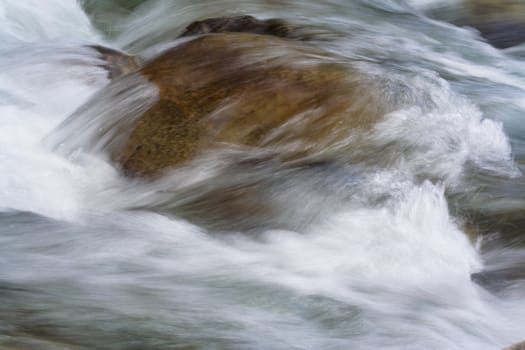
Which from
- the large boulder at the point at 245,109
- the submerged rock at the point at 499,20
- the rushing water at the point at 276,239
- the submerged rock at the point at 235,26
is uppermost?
the submerged rock at the point at 499,20

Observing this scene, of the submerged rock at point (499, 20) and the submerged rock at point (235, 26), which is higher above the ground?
the submerged rock at point (499, 20)

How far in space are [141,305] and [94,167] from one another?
65.3 inches

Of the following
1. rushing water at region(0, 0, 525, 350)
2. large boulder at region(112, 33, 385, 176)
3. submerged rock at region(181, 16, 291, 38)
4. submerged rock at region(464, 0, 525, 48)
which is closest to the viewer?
rushing water at region(0, 0, 525, 350)

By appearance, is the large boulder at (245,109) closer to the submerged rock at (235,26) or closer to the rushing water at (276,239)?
the rushing water at (276,239)

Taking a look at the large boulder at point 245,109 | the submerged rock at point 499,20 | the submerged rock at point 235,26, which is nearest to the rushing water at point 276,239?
the large boulder at point 245,109

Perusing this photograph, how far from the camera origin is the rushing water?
402cm

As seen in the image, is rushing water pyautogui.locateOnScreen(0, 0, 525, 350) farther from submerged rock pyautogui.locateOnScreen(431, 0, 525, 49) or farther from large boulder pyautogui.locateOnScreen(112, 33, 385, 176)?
submerged rock pyautogui.locateOnScreen(431, 0, 525, 49)

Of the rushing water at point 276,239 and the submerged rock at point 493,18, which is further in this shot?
the submerged rock at point 493,18

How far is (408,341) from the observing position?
4031 millimetres

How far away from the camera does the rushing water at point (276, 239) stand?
4020 millimetres

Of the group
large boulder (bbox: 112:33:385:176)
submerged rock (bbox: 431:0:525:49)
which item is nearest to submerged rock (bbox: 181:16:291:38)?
large boulder (bbox: 112:33:385:176)

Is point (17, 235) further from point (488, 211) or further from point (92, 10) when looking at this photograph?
point (92, 10)

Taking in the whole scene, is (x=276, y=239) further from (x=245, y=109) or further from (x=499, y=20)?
(x=499, y=20)

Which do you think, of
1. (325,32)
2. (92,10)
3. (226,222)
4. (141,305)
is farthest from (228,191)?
(92,10)
